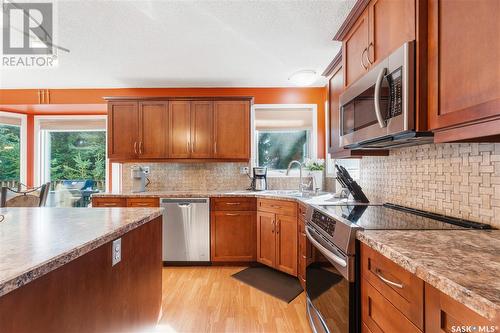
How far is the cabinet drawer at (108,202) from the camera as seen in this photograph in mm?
3129

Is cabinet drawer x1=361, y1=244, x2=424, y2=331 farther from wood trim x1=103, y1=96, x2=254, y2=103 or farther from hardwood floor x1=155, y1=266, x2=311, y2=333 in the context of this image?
wood trim x1=103, y1=96, x2=254, y2=103

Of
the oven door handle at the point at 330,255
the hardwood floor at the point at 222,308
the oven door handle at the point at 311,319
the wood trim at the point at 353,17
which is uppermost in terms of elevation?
the wood trim at the point at 353,17

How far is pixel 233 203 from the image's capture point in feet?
10.1

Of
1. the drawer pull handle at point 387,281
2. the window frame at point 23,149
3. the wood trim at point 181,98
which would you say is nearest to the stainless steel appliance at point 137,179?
the wood trim at point 181,98

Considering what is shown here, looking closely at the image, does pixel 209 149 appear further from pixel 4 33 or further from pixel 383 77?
pixel 383 77

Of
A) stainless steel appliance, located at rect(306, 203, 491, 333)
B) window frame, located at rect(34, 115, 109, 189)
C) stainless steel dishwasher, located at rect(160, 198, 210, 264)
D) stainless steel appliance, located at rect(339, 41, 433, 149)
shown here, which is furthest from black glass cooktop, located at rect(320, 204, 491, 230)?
window frame, located at rect(34, 115, 109, 189)

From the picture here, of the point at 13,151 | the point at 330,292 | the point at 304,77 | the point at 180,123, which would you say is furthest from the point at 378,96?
the point at 13,151

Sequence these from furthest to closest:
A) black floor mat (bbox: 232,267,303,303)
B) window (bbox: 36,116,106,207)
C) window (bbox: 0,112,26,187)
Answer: window (bbox: 36,116,106,207)
window (bbox: 0,112,26,187)
black floor mat (bbox: 232,267,303,303)

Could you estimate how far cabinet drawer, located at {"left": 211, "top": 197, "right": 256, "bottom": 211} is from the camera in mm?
3068

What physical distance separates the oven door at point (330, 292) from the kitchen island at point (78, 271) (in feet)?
3.53

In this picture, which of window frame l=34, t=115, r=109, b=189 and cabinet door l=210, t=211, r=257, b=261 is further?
window frame l=34, t=115, r=109, b=189

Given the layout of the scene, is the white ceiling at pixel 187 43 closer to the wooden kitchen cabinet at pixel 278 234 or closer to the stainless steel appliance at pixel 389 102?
the stainless steel appliance at pixel 389 102

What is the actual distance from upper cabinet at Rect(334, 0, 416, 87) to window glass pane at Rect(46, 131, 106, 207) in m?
3.85

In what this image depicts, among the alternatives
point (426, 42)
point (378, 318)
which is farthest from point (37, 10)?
point (378, 318)
